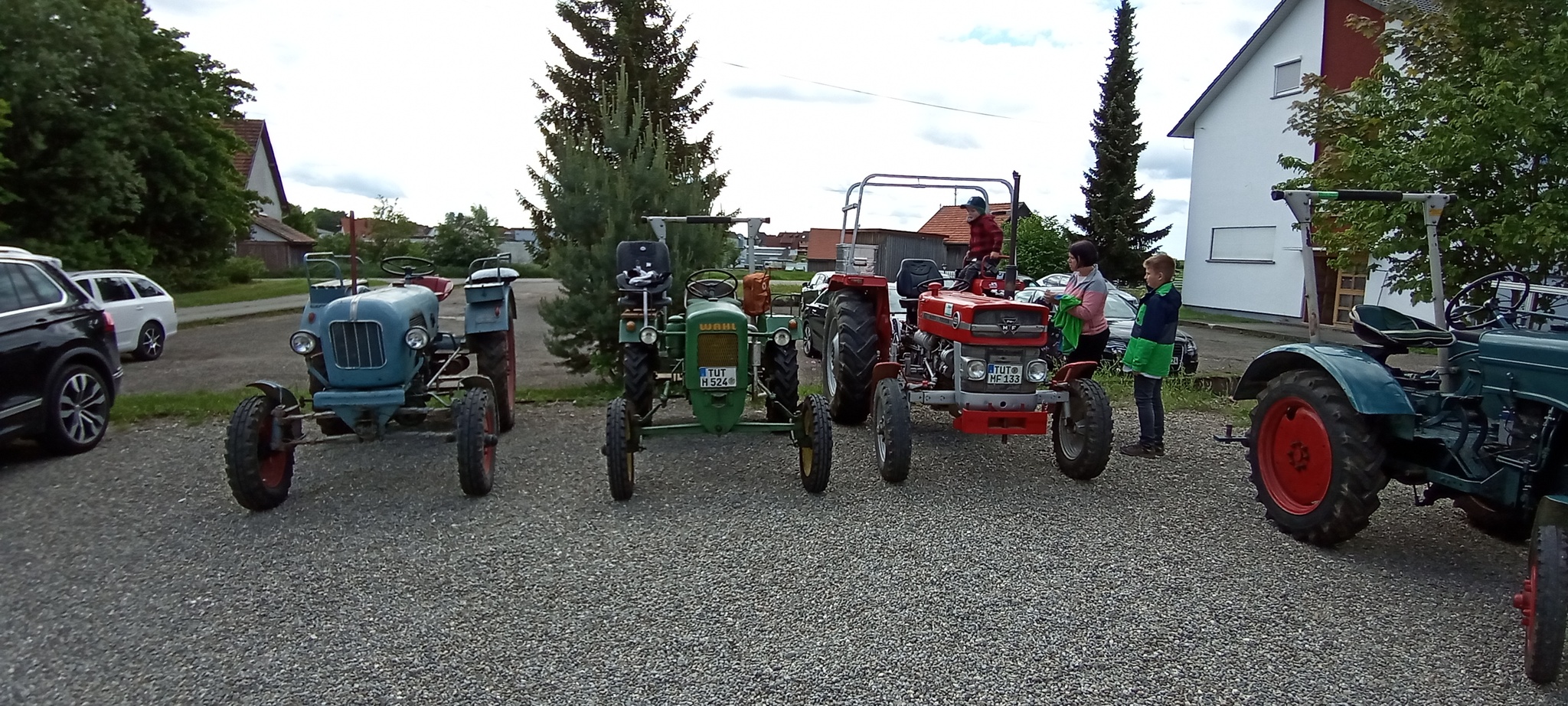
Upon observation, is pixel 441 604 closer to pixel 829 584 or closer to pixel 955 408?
pixel 829 584

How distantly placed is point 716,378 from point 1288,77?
801 inches

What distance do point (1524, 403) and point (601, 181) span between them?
7403 millimetres

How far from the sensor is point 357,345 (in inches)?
218

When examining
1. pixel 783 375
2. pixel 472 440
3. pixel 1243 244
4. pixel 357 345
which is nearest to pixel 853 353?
pixel 783 375

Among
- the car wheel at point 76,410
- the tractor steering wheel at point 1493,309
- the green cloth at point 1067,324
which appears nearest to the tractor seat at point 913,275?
the green cloth at point 1067,324

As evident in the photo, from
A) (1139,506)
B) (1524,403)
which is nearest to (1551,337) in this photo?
(1524,403)

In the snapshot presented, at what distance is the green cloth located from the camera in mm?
6766

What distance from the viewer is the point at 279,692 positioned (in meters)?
3.19

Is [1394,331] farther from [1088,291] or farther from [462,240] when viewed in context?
[462,240]

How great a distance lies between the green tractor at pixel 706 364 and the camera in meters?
5.36

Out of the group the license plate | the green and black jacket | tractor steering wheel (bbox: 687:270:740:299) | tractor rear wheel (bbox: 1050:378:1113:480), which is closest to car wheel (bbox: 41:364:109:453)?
tractor steering wheel (bbox: 687:270:740:299)

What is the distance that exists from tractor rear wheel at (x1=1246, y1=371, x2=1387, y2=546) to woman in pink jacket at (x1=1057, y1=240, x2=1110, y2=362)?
5.43 feet

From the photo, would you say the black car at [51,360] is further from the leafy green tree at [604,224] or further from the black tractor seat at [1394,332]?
the black tractor seat at [1394,332]

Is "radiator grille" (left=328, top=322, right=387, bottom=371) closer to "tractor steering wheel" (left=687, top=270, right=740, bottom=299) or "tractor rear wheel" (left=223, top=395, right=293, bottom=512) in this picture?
"tractor rear wheel" (left=223, top=395, right=293, bottom=512)
